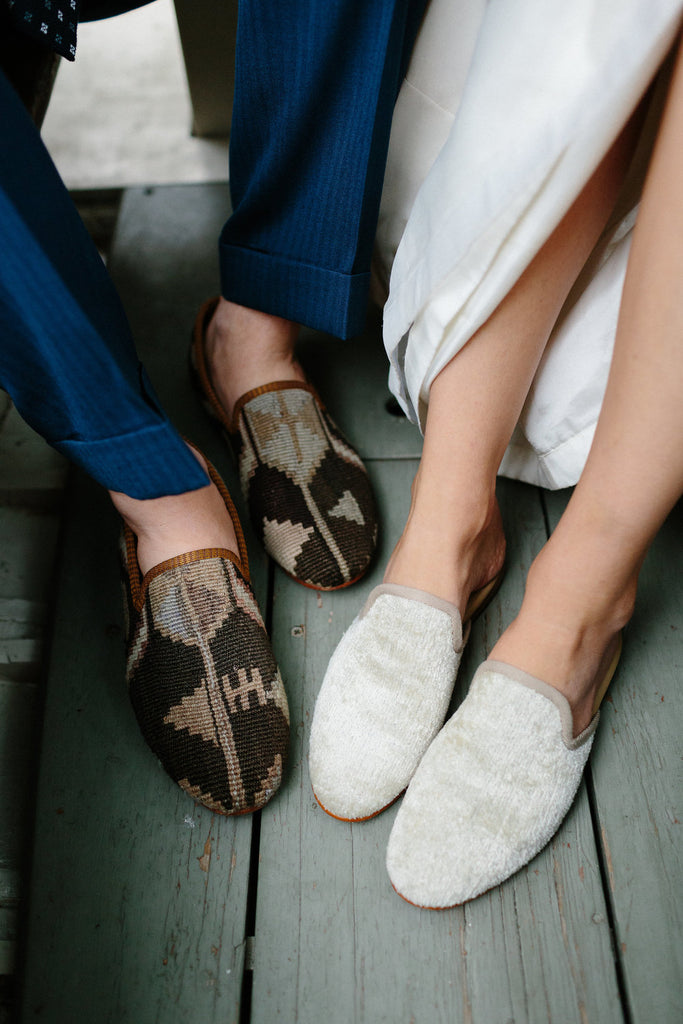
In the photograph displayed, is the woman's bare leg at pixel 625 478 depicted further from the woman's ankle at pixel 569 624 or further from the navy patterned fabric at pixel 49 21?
the navy patterned fabric at pixel 49 21

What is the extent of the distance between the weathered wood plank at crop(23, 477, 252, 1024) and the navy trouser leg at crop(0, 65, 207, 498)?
0.25 metres

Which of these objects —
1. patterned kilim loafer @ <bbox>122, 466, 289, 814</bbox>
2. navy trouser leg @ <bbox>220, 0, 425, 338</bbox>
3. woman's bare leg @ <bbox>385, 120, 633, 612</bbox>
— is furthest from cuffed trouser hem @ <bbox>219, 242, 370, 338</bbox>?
patterned kilim loafer @ <bbox>122, 466, 289, 814</bbox>

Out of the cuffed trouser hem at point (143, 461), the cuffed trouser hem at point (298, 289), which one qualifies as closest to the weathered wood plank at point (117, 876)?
the cuffed trouser hem at point (143, 461)

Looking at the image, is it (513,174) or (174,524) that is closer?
(513,174)

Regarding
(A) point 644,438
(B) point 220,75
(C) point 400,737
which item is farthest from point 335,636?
(B) point 220,75

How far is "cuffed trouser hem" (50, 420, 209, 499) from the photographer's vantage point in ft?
1.80

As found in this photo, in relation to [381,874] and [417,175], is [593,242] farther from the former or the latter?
[381,874]

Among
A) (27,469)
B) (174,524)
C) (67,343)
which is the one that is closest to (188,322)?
(27,469)

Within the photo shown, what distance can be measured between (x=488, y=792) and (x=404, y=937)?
131 millimetres

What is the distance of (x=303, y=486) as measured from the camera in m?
0.77

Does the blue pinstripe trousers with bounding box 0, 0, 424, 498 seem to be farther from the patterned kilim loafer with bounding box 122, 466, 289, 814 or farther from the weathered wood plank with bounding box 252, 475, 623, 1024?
the weathered wood plank with bounding box 252, 475, 623, 1024

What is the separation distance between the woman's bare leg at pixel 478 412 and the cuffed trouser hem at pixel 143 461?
201mm

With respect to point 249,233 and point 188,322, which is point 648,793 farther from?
point 188,322

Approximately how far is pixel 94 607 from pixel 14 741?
16 centimetres
